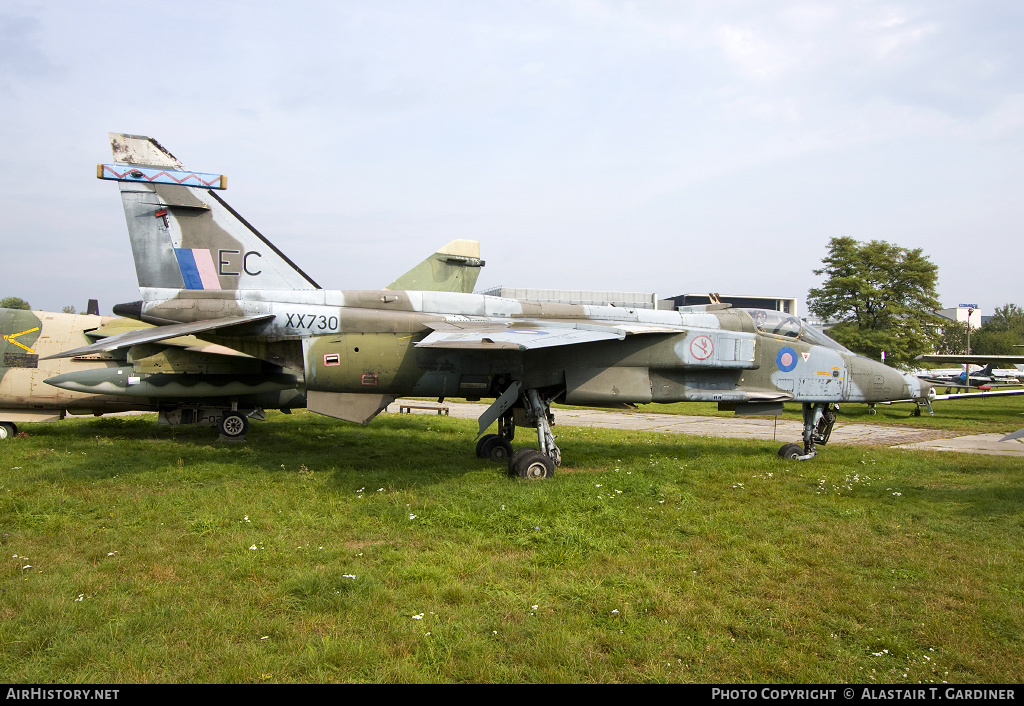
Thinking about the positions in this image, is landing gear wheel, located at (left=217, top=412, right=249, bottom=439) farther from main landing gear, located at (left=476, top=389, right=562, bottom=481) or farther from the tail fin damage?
main landing gear, located at (left=476, top=389, right=562, bottom=481)

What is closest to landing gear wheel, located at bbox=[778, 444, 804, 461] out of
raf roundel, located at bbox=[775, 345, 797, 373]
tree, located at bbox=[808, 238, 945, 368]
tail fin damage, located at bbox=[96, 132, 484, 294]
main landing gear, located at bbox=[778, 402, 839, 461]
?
main landing gear, located at bbox=[778, 402, 839, 461]

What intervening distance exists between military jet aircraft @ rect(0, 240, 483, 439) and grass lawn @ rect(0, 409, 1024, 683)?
328 cm

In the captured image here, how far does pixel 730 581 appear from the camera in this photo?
5.11 metres

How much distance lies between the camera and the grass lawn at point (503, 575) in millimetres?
3793

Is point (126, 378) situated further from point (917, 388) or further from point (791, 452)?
point (917, 388)

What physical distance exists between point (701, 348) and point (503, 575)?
20.0 feet

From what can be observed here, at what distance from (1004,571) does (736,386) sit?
5.25 metres

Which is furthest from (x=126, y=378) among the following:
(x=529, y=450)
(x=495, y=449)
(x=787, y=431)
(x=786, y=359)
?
(x=787, y=431)

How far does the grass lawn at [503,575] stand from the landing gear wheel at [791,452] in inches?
55.0

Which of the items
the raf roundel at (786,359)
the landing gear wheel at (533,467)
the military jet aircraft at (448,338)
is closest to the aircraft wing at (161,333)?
the military jet aircraft at (448,338)

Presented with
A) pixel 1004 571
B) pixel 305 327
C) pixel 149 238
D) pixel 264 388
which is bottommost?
pixel 1004 571

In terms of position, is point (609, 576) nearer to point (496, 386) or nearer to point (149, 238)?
point (496, 386)

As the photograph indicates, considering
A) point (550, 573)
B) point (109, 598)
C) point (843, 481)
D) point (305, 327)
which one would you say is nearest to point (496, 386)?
point (305, 327)
